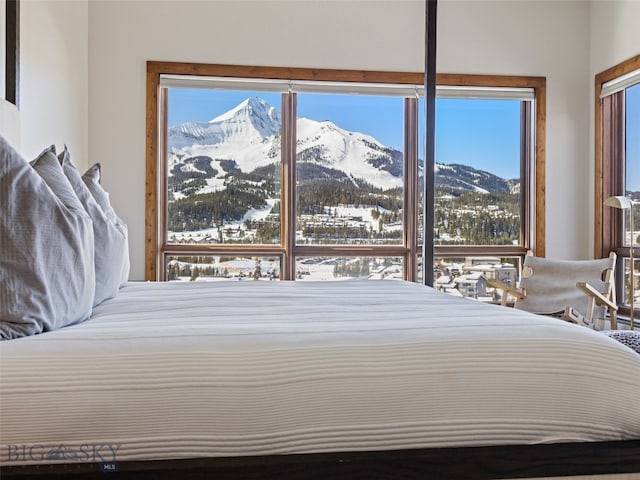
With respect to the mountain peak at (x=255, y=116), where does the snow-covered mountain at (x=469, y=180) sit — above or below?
below

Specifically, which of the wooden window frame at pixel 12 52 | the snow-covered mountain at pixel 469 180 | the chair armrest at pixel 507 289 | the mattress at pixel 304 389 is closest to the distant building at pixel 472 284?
the chair armrest at pixel 507 289

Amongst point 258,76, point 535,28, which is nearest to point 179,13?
point 258,76

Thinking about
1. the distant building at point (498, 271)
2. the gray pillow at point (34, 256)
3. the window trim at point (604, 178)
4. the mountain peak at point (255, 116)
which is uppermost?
the mountain peak at point (255, 116)

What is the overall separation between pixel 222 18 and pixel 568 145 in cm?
293

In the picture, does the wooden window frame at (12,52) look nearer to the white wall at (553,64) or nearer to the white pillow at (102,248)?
the white pillow at (102,248)

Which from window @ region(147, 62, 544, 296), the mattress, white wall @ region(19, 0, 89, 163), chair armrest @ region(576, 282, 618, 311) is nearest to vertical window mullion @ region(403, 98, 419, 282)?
window @ region(147, 62, 544, 296)

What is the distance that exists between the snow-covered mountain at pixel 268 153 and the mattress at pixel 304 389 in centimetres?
388

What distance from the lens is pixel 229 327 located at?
127cm

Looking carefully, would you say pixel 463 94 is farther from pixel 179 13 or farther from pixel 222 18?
pixel 179 13

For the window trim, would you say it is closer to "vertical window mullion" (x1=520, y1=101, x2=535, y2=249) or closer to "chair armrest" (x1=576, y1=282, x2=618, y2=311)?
"vertical window mullion" (x1=520, y1=101, x2=535, y2=249)

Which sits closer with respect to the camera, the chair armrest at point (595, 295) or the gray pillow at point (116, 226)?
the gray pillow at point (116, 226)

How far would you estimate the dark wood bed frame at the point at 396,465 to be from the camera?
1.02 m

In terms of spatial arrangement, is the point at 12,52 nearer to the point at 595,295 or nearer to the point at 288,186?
the point at 288,186

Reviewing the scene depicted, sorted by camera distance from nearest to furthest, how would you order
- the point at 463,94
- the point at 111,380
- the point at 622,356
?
the point at 111,380 → the point at 622,356 → the point at 463,94
